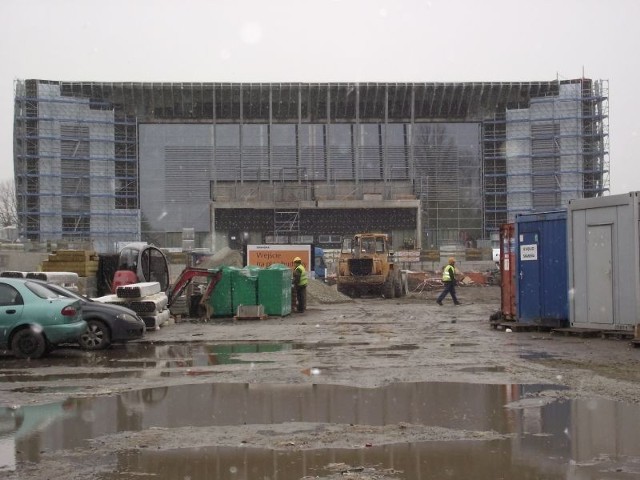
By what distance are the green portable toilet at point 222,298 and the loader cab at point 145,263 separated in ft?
10.4

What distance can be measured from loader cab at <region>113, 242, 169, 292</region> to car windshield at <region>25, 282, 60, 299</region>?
10.7 m

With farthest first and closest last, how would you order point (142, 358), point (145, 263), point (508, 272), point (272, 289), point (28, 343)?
point (145, 263) → point (272, 289) → point (508, 272) → point (142, 358) → point (28, 343)

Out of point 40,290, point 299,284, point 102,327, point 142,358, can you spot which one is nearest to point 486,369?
point 142,358

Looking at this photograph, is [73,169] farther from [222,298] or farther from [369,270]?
[222,298]

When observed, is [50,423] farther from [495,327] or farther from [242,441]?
[495,327]

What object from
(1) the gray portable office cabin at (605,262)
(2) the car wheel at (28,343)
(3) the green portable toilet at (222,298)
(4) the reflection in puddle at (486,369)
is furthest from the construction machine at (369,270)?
(4) the reflection in puddle at (486,369)

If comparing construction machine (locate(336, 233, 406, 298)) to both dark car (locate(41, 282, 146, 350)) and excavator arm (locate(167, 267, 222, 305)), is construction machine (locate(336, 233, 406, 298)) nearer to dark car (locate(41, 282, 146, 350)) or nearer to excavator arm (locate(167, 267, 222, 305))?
excavator arm (locate(167, 267, 222, 305))

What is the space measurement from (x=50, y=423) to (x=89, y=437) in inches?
33.9

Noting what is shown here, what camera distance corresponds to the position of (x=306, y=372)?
1146 centimetres

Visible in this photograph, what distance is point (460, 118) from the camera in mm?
71625

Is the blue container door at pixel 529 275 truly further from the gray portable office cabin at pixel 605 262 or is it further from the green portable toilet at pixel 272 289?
the green portable toilet at pixel 272 289

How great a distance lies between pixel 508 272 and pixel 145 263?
42.1ft

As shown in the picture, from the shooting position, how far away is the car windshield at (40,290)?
14.0 m

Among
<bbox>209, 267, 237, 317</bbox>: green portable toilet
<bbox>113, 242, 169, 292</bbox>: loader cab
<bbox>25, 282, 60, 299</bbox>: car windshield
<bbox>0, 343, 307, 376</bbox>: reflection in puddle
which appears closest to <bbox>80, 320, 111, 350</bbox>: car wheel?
<bbox>0, 343, 307, 376</bbox>: reflection in puddle
